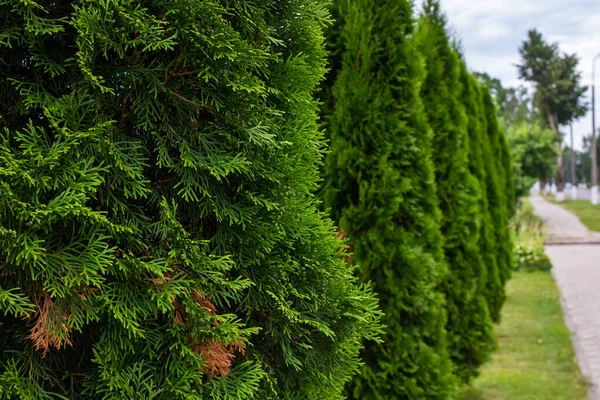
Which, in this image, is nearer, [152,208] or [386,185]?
[152,208]

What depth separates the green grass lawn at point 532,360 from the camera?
7008 millimetres

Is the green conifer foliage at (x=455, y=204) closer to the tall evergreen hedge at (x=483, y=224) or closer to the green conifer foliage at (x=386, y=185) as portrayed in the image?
the tall evergreen hedge at (x=483, y=224)

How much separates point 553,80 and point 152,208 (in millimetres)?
67407

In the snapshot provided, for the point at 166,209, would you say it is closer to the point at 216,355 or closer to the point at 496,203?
the point at 216,355

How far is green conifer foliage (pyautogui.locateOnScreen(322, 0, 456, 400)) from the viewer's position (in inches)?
167

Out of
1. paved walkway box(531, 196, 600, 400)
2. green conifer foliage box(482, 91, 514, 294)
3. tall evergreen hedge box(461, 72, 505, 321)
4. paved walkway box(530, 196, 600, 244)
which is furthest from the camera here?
paved walkway box(530, 196, 600, 244)

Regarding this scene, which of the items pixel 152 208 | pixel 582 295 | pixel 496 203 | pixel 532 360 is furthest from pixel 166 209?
pixel 582 295

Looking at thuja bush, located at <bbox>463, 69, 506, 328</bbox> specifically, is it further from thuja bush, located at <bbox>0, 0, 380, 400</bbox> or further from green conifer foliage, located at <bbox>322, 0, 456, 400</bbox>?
thuja bush, located at <bbox>0, 0, 380, 400</bbox>

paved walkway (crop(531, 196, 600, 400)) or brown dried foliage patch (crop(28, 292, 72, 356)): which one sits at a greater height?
brown dried foliage patch (crop(28, 292, 72, 356))

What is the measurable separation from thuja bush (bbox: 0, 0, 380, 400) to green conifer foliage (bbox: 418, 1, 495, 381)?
14.8 feet

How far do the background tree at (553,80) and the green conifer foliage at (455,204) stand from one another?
2343 inches

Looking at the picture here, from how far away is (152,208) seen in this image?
71.5 inches

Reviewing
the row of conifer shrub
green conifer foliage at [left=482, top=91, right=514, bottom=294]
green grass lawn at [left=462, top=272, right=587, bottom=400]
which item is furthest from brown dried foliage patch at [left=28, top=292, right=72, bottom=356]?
green conifer foliage at [left=482, top=91, right=514, bottom=294]

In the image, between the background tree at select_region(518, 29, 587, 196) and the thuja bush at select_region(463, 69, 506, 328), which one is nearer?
the thuja bush at select_region(463, 69, 506, 328)
